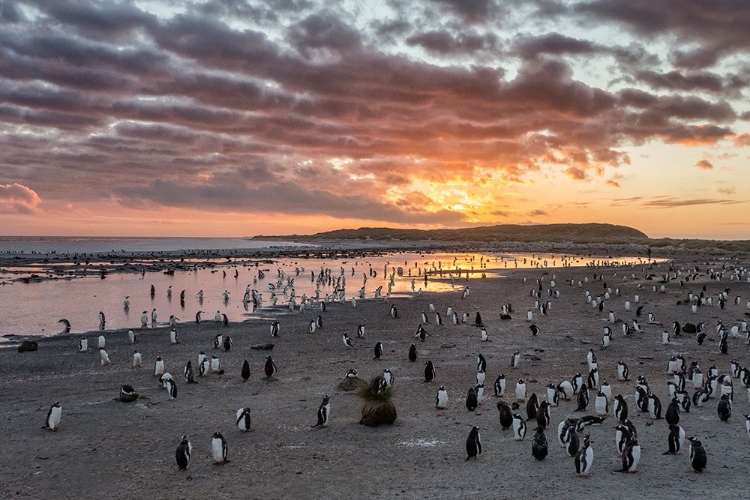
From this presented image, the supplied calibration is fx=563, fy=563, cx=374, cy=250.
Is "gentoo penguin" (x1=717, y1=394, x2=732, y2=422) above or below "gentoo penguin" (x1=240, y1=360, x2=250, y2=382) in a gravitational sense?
above

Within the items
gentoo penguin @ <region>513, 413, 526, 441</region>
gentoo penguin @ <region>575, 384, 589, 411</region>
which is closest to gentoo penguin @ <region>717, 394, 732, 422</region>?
gentoo penguin @ <region>575, 384, 589, 411</region>

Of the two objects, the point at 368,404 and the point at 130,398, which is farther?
the point at 130,398

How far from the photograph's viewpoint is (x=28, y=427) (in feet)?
47.8

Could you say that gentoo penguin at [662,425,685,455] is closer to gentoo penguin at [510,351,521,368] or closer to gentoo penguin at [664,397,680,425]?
gentoo penguin at [664,397,680,425]

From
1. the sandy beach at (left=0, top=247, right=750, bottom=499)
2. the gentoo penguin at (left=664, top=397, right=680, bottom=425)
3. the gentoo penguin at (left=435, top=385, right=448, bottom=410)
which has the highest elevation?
the gentoo penguin at (left=664, top=397, right=680, bottom=425)

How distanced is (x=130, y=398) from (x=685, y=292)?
41.3m

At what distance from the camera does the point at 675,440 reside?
12.1 m

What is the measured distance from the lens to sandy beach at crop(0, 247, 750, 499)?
11102mm

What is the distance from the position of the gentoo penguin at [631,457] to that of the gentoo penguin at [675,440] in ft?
4.21

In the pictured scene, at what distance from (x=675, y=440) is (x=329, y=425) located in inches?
320

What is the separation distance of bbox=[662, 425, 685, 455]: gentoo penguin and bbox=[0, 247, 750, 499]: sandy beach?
6.3 inches

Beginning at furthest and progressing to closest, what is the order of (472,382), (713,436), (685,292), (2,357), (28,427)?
(685,292)
(2,357)
(472,382)
(28,427)
(713,436)

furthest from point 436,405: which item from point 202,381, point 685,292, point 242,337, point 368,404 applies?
point 685,292

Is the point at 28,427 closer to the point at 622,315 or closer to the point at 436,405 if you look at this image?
the point at 436,405
